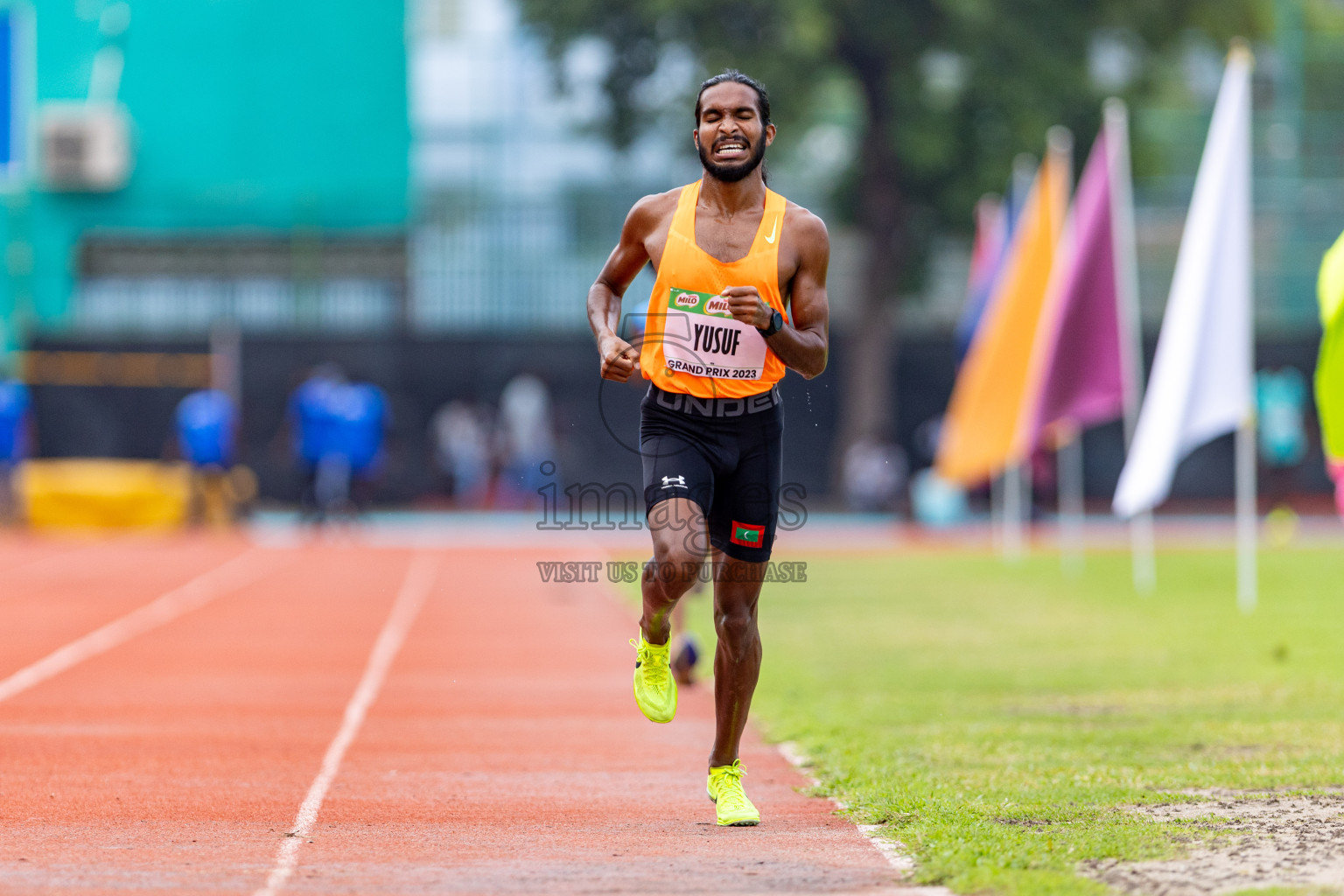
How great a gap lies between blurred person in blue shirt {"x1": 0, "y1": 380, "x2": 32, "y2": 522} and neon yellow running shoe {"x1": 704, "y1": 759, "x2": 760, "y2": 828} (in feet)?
67.6

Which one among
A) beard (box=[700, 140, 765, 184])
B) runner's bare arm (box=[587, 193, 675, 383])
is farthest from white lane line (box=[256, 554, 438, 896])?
beard (box=[700, 140, 765, 184])

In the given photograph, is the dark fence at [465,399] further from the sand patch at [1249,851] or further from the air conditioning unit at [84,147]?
the sand patch at [1249,851]

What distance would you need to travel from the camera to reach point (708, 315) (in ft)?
19.1

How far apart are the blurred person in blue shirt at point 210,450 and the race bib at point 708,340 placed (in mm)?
20180

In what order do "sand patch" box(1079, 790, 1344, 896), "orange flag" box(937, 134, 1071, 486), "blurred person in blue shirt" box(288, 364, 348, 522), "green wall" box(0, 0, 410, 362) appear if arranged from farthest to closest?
1. "green wall" box(0, 0, 410, 362)
2. "blurred person in blue shirt" box(288, 364, 348, 522)
3. "orange flag" box(937, 134, 1071, 486)
4. "sand patch" box(1079, 790, 1344, 896)

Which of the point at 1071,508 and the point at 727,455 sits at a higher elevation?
the point at 727,455

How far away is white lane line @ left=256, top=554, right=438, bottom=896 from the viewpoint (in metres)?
5.32

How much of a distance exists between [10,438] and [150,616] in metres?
11.5

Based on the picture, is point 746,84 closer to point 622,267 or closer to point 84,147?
point 622,267

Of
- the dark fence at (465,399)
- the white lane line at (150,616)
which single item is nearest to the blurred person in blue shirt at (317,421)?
the white lane line at (150,616)

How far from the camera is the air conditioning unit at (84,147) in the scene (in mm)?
30062

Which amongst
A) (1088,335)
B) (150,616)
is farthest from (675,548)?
(1088,335)

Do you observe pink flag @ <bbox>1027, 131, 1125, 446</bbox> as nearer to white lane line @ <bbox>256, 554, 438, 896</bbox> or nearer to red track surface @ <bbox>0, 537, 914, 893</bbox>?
red track surface @ <bbox>0, 537, 914, 893</bbox>

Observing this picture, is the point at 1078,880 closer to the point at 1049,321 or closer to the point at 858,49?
the point at 1049,321
